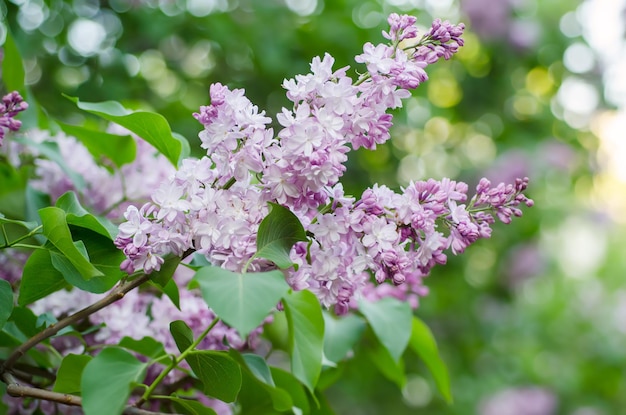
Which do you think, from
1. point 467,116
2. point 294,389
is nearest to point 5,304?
point 294,389

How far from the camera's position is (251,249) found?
52cm

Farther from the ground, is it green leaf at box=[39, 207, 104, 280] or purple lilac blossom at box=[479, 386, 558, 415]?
purple lilac blossom at box=[479, 386, 558, 415]

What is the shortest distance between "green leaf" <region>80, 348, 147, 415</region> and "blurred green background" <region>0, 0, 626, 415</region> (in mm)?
1042

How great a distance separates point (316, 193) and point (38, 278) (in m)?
0.24

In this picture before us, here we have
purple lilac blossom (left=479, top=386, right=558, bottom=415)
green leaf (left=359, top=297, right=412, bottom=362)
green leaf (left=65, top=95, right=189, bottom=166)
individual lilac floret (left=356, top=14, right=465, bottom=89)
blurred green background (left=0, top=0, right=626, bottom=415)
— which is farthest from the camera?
purple lilac blossom (left=479, top=386, right=558, bottom=415)

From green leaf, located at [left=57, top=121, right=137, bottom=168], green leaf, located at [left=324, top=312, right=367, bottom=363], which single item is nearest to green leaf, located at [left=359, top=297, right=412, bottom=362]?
green leaf, located at [left=324, top=312, right=367, bottom=363]

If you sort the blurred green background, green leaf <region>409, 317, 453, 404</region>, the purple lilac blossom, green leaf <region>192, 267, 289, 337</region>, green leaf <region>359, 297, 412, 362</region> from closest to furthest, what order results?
green leaf <region>192, 267, 289, 337</region> → green leaf <region>359, 297, 412, 362</region> → green leaf <region>409, 317, 453, 404</region> → the blurred green background → the purple lilac blossom

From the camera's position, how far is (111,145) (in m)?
0.84

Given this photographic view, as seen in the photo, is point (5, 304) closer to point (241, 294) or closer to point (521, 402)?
point (241, 294)

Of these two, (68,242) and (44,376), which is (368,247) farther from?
(44,376)

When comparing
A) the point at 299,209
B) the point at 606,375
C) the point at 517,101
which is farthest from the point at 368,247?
the point at 606,375

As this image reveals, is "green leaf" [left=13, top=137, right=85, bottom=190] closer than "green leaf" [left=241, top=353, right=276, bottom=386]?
No

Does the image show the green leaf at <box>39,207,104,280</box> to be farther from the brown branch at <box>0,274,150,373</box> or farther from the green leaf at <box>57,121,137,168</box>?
the green leaf at <box>57,121,137,168</box>

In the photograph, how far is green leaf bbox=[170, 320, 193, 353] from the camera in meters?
0.56
